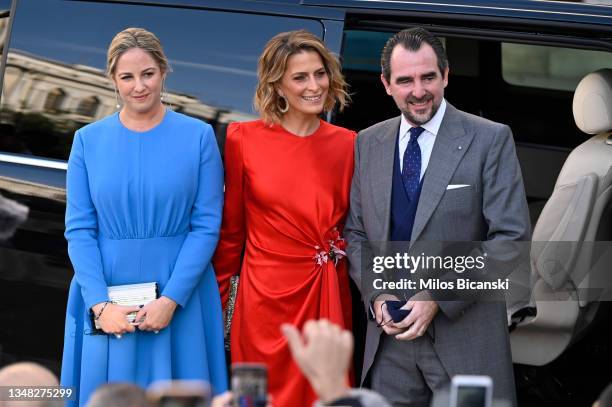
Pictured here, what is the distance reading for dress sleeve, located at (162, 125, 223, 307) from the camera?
3996 millimetres

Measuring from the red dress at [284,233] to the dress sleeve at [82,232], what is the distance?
1.57 ft

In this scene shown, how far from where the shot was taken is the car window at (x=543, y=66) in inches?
240

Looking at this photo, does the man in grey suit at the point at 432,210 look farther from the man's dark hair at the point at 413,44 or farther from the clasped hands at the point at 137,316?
the clasped hands at the point at 137,316

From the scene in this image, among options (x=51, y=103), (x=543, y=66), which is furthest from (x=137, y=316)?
(x=543, y=66)

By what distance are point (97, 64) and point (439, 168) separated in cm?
141

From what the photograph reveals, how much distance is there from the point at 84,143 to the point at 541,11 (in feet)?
5.45

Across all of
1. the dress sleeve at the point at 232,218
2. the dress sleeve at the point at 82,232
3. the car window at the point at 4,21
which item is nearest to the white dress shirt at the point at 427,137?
the dress sleeve at the point at 232,218

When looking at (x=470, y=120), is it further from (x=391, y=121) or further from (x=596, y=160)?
(x=596, y=160)

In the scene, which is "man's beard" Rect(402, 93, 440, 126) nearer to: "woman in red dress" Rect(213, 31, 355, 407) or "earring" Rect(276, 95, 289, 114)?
"woman in red dress" Rect(213, 31, 355, 407)

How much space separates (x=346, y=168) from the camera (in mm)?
4172

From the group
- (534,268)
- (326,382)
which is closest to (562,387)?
(534,268)

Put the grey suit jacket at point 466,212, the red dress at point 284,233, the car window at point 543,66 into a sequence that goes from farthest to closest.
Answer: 1. the car window at point 543,66
2. the red dress at point 284,233
3. the grey suit jacket at point 466,212

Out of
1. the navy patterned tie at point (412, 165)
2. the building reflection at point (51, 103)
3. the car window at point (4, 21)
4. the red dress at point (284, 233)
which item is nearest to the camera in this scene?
the navy patterned tie at point (412, 165)

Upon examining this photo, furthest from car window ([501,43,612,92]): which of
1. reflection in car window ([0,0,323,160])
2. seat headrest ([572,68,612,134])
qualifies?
reflection in car window ([0,0,323,160])
